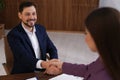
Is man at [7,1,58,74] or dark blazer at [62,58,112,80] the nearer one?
dark blazer at [62,58,112,80]

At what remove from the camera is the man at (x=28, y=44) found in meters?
2.61

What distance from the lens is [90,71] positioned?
1864 millimetres

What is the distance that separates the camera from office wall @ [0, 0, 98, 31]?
5.84m

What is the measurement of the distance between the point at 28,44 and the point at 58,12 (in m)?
3.27

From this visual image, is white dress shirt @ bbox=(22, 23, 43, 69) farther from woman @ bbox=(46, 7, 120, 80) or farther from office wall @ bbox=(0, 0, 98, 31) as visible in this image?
office wall @ bbox=(0, 0, 98, 31)

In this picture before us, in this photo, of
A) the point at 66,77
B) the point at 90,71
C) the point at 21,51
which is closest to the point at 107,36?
the point at 90,71

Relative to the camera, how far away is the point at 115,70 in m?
1.23

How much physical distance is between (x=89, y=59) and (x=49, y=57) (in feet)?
6.03

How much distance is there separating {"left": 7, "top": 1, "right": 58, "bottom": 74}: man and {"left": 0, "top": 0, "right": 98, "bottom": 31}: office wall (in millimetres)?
3010

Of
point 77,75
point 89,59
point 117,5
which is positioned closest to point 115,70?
point 77,75

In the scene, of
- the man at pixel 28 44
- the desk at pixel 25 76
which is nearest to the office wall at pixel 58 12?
the man at pixel 28 44

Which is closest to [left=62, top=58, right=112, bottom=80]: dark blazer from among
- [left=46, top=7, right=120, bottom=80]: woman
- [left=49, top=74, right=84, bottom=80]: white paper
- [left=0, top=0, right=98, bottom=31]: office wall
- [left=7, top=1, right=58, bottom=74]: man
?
[left=49, top=74, right=84, bottom=80]: white paper

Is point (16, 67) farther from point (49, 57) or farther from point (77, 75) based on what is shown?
point (77, 75)

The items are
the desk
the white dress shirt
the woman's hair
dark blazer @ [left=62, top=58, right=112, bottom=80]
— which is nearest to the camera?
the woman's hair
